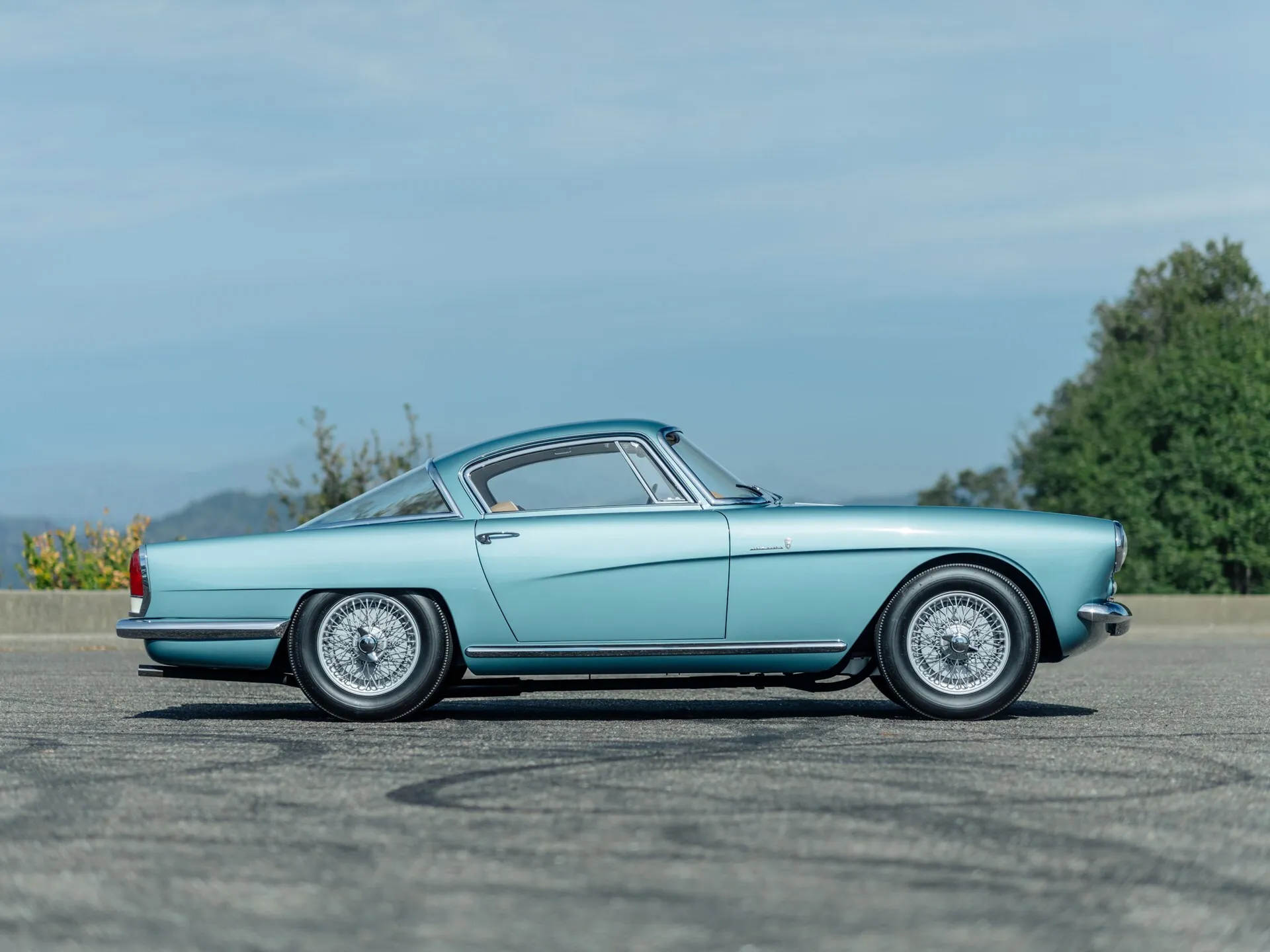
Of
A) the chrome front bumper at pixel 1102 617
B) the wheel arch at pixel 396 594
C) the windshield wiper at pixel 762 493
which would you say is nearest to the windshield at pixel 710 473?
the windshield wiper at pixel 762 493

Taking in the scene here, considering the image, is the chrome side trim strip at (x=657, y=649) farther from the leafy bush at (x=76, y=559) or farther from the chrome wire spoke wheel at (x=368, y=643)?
the leafy bush at (x=76, y=559)

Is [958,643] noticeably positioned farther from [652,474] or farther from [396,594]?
[396,594]

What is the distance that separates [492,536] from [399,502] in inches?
27.1

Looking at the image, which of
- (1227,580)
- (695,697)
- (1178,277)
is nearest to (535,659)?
(695,697)

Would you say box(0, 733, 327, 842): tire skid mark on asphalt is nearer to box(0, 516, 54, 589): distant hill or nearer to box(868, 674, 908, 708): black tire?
box(868, 674, 908, 708): black tire

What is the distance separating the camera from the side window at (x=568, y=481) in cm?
875

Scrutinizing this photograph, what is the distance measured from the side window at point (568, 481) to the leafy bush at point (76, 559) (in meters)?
12.9

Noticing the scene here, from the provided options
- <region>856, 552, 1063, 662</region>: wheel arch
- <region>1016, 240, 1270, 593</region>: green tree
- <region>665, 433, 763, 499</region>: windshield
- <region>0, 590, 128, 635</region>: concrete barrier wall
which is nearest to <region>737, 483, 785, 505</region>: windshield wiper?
<region>665, 433, 763, 499</region>: windshield

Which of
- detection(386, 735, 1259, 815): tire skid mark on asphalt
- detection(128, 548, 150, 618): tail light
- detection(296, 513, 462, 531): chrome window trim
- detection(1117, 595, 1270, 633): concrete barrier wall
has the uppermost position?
detection(296, 513, 462, 531): chrome window trim

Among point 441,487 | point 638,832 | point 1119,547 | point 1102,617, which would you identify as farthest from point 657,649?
point 638,832

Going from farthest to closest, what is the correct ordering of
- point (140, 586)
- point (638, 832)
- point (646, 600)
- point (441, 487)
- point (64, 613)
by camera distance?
point (64, 613)
point (441, 487)
point (140, 586)
point (646, 600)
point (638, 832)

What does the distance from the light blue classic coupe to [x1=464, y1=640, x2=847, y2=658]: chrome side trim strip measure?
11 millimetres

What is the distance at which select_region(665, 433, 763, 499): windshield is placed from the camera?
28.8 feet

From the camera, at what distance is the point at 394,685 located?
27.9 ft
